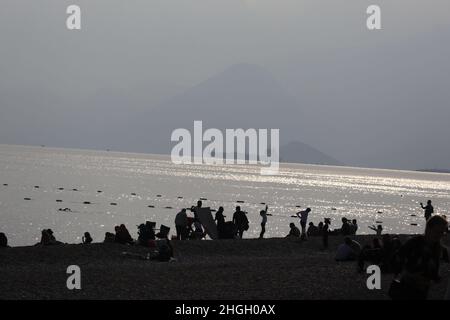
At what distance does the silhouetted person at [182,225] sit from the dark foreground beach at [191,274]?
86.8 inches

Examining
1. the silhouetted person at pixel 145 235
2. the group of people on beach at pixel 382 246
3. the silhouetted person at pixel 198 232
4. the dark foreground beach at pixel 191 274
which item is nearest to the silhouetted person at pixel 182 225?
the group of people on beach at pixel 382 246

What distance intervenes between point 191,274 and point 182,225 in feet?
33.0

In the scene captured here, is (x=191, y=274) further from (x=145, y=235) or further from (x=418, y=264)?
(x=418, y=264)

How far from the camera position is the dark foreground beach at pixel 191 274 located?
50.5ft

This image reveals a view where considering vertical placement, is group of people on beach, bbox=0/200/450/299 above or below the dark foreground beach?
above

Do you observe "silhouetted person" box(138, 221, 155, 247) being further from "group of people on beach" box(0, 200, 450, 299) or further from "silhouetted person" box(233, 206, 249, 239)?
"silhouetted person" box(233, 206, 249, 239)

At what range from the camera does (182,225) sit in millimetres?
28625

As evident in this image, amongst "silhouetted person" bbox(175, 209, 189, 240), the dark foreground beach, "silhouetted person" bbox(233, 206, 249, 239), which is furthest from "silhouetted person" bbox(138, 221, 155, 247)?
"silhouetted person" bbox(233, 206, 249, 239)

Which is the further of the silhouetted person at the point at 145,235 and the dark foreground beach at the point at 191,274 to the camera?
the silhouetted person at the point at 145,235

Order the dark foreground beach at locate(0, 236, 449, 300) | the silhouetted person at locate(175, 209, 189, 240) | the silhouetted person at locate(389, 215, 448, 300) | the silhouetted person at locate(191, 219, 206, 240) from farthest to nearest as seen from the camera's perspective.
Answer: the silhouetted person at locate(191, 219, 206, 240), the silhouetted person at locate(175, 209, 189, 240), the dark foreground beach at locate(0, 236, 449, 300), the silhouetted person at locate(389, 215, 448, 300)

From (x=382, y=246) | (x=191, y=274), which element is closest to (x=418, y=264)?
(x=191, y=274)

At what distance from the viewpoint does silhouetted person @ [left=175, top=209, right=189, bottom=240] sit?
28.6m

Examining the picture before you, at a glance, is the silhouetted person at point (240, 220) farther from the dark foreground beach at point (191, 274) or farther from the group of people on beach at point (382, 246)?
the dark foreground beach at point (191, 274)

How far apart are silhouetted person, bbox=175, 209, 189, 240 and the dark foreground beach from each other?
7.23 feet
